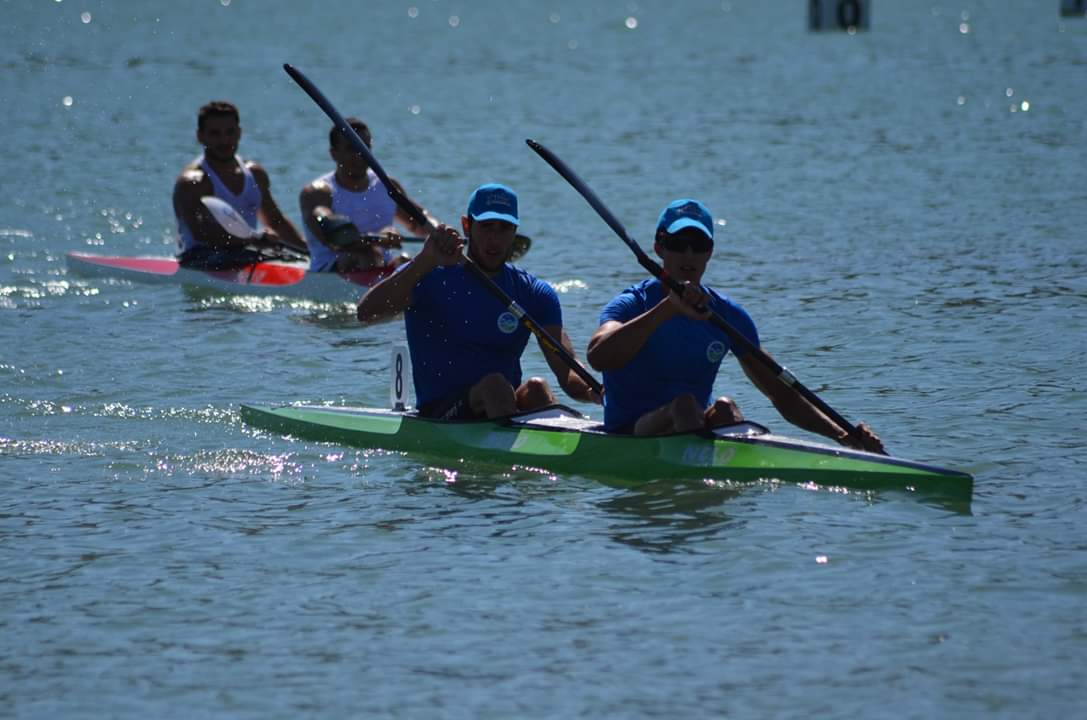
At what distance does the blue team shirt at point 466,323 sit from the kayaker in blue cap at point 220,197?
6306 millimetres

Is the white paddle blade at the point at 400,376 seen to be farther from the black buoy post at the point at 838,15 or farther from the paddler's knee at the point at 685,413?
the black buoy post at the point at 838,15

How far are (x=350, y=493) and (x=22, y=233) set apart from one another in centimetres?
1126

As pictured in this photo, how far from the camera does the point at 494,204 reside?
9453 millimetres

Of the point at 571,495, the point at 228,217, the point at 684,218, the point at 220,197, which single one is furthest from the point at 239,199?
the point at 684,218

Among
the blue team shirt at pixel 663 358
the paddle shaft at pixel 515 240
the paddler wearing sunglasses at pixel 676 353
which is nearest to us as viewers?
the paddler wearing sunglasses at pixel 676 353

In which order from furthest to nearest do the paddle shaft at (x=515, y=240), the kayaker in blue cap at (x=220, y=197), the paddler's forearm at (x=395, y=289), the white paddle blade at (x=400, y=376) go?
1. the kayaker in blue cap at (x=220, y=197)
2. the paddle shaft at (x=515, y=240)
3. the white paddle blade at (x=400, y=376)
4. the paddler's forearm at (x=395, y=289)

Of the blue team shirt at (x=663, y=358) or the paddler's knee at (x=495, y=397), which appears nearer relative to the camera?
the blue team shirt at (x=663, y=358)

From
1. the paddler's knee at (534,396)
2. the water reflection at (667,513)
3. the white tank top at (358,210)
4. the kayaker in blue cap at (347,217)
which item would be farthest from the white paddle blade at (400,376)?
the white tank top at (358,210)

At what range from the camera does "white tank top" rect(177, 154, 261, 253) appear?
15.9 m

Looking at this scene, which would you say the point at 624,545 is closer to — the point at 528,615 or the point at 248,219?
the point at 528,615

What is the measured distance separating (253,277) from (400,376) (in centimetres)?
567

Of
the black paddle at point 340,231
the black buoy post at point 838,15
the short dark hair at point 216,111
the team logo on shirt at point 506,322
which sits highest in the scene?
the black buoy post at point 838,15

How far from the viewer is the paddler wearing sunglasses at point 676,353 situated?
856 cm

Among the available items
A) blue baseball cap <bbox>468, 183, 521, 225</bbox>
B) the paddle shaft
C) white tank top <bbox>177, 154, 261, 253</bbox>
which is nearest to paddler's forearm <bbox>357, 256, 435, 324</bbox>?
blue baseball cap <bbox>468, 183, 521, 225</bbox>
